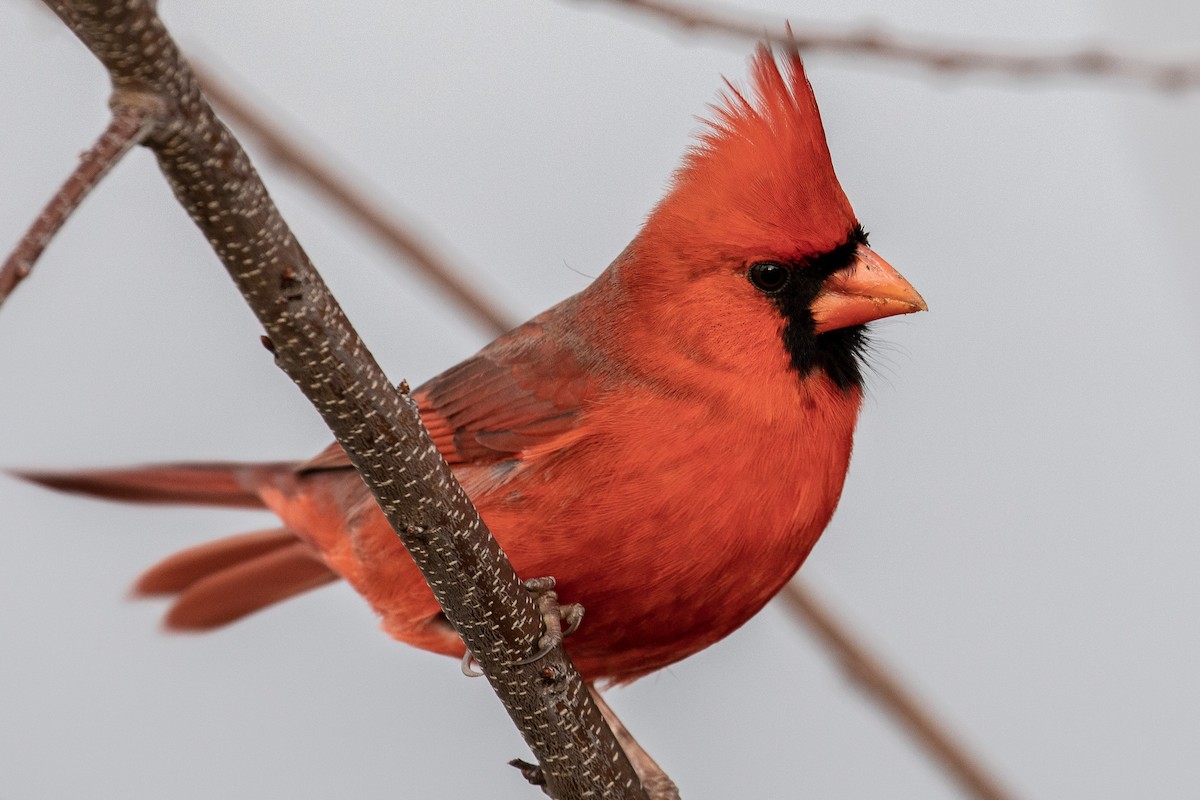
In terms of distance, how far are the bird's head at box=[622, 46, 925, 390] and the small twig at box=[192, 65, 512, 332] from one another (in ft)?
1.87

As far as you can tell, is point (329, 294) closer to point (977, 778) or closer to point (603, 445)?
point (603, 445)

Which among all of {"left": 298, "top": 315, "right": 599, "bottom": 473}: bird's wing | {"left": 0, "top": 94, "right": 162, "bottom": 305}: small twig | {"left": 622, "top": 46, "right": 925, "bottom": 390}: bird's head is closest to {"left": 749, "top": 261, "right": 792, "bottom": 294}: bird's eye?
{"left": 622, "top": 46, "right": 925, "bottom": 390}: bird's head

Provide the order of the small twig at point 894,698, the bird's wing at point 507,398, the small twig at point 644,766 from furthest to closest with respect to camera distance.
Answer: the small twig at point 894,698 < the small twig at point 644,766 < the bird's wing at point 507,398

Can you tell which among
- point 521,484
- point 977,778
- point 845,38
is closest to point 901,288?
point 845,38

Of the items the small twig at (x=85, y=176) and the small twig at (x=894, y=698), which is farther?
the small twig at (x=894, y=698)

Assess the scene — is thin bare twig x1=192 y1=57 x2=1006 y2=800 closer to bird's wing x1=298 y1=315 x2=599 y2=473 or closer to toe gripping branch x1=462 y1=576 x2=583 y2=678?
bird's wing x1=298 y1=315 x2=599 y2=473

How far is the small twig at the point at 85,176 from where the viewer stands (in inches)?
36.6

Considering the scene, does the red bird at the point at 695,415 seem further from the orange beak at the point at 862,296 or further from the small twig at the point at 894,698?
the small twig at the point at 894,698

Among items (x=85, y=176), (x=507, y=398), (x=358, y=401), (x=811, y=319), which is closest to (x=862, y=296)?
(x=811, y=319)

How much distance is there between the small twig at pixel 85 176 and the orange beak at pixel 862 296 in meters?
1.25

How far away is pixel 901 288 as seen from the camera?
2117mm

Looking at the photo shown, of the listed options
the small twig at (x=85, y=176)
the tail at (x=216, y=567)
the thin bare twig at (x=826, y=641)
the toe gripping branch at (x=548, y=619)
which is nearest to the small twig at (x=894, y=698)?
the thin bare twig at (x=826, y=641)

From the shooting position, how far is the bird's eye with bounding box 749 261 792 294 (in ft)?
7.03

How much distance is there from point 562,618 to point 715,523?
10.5 inches
